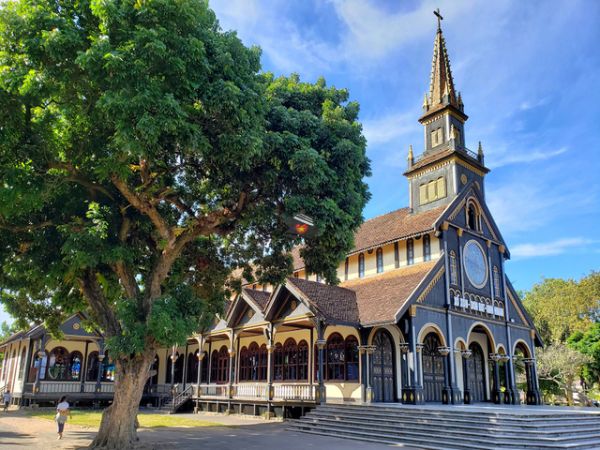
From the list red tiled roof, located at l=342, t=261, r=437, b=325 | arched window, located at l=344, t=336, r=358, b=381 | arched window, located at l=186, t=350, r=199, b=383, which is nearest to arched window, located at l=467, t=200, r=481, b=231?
red tiled roof, located at l=342, t=261, r=437, b=325

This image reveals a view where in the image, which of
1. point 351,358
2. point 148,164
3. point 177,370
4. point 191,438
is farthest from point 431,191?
point 177,370

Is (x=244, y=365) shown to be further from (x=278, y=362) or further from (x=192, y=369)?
(x=192, y=369)

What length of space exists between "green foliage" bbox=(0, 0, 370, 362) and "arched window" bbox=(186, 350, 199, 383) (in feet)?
55.5

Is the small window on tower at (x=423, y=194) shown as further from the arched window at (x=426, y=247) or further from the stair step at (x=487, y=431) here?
the stair step at (x=487, y=431)

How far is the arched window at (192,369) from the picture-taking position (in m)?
33.3

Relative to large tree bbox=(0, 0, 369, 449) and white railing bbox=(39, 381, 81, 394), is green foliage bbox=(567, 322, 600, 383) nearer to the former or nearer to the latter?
large tree bbox=(0, 0, 369, 449)

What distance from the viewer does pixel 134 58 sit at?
35.8 feet

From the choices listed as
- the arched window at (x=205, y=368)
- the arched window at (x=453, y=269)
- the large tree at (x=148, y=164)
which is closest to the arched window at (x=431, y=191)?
the arched window at (x=453, y=269)

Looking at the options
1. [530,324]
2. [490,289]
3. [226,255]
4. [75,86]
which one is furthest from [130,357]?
[530,324]

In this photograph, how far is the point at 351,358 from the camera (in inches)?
914

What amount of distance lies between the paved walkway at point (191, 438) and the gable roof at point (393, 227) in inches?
334

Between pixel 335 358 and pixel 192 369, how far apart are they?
1340cm

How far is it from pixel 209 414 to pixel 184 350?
7.99 metres

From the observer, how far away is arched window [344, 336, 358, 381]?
901 inches
